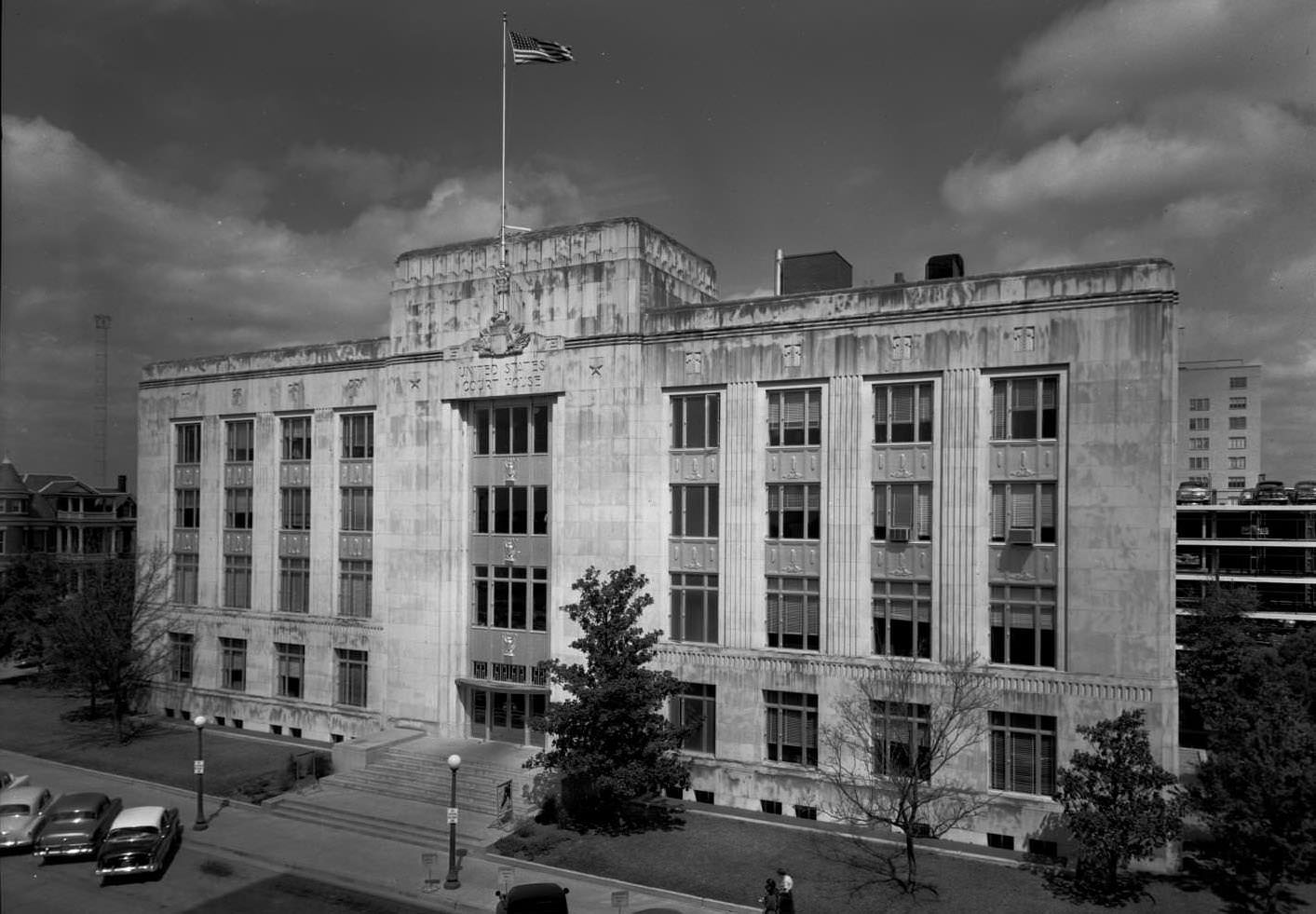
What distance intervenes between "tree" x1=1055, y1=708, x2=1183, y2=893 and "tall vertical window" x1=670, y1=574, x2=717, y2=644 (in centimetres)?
1302

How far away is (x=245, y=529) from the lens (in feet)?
150

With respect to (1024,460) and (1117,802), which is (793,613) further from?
(1117,802)

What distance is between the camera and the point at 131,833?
84.9 feet

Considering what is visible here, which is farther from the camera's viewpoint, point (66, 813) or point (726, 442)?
point (726, 442)

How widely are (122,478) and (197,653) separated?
7618 cm

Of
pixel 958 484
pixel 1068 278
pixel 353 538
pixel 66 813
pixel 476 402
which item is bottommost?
pixel 66 813

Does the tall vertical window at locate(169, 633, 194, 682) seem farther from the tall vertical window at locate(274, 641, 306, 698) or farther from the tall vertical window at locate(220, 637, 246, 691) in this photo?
the tall vertical window at locate(274, 641, 306, 698)

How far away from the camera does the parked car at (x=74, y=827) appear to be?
26516 millimetres

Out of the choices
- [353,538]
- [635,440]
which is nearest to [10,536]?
[353,538]

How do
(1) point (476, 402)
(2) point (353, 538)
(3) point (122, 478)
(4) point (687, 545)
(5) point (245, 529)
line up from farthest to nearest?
(3) point (122, 478) → (5) point (245, 529) → (2) point (353, 538) → (1) point (476, 402) → (4) point (687, 545)

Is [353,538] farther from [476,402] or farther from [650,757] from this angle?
[650,757]

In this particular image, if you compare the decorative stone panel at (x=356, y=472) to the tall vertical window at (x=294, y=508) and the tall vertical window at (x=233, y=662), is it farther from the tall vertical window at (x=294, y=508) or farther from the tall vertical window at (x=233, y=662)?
the tall vertical window at (x=233, y=662)

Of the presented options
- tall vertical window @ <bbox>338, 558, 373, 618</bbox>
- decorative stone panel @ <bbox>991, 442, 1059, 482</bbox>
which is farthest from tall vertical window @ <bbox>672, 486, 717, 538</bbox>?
tall vertical window @ <bbox>338, 558, 373, 618</bbox>

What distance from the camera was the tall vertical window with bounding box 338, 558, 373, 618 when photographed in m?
42.0
